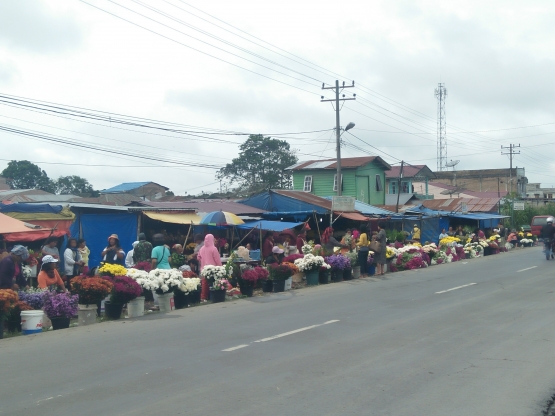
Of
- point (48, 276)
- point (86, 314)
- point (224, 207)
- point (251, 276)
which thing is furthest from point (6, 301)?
point (224, 207)

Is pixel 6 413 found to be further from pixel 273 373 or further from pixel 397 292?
pixel 397 292

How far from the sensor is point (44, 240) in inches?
723

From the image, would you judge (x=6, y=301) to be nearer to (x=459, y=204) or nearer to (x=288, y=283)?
(x=288, y=283)

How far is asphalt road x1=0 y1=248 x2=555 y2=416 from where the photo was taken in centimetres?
642

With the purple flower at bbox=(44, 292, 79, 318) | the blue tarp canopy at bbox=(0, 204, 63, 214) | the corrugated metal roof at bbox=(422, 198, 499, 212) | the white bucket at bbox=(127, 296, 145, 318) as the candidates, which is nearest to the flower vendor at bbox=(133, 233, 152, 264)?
the white bucket at bbox=(127, 296, 145, 318)

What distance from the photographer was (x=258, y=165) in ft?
193

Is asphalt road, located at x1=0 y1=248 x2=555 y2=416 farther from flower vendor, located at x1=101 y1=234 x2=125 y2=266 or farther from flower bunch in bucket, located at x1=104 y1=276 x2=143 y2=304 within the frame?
flower vendor, located at x1=101 y1=234 x2=125 y2=266

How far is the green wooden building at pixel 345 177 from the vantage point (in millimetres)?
46219

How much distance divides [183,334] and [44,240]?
9645 mm

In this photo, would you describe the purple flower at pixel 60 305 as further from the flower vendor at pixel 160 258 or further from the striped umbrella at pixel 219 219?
the striped umbrella at pixel 219 219

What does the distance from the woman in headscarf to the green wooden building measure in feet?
104

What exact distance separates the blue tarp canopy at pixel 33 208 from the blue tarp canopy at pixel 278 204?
11.6 meters

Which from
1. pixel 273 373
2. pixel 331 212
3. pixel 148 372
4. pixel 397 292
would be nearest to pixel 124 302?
pixel 148 372

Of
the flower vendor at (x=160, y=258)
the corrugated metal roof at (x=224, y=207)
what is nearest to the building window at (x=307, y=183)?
the corrugated metal roof at (x=224, y=207)
